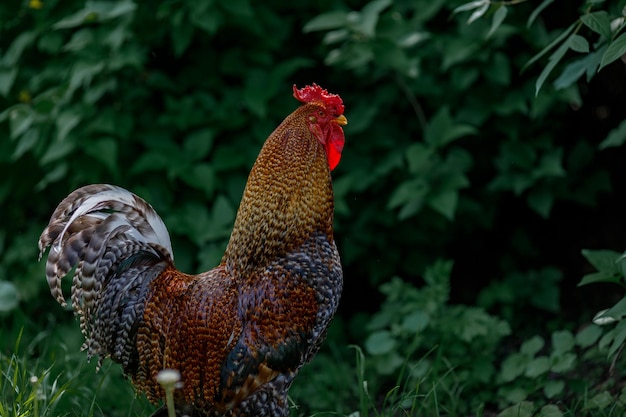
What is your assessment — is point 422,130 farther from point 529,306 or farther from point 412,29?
point 529,306

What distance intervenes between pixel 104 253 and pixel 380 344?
73.6 inches

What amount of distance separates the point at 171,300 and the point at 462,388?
6.06 ft

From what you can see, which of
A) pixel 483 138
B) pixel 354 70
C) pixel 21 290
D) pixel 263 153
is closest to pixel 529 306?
pixel 483 138

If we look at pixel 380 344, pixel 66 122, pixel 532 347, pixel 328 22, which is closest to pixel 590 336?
pixel 532 347

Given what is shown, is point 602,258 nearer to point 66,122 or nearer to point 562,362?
point 562,362

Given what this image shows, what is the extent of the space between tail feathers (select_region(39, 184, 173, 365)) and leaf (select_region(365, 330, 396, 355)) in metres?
1.60

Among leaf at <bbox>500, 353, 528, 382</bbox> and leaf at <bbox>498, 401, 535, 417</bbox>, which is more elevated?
leaf at <bbox>498, 401, 535, 417</bbox>

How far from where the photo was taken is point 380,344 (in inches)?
188

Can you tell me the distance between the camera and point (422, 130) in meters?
5.50

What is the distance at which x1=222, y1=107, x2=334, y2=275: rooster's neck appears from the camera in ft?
11.4

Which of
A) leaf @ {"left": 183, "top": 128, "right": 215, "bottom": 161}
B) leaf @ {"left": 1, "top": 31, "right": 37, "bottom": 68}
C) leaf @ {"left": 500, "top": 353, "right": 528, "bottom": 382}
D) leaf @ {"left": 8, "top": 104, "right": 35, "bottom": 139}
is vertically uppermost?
leaf @ {"left": 1, "top": 31, "right": 37, "bottom": 68}

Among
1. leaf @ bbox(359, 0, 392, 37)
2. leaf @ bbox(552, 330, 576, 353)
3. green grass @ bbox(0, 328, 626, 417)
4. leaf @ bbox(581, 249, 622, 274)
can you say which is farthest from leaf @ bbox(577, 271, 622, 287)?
leaf @ bbox(359, 0, 392, 37)

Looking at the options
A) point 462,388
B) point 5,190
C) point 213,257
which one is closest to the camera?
point 462,388

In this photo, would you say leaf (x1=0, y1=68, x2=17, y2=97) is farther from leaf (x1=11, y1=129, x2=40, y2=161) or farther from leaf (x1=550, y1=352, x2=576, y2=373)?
leaf (x1=550, y1=352, x2=576, y2=373)
